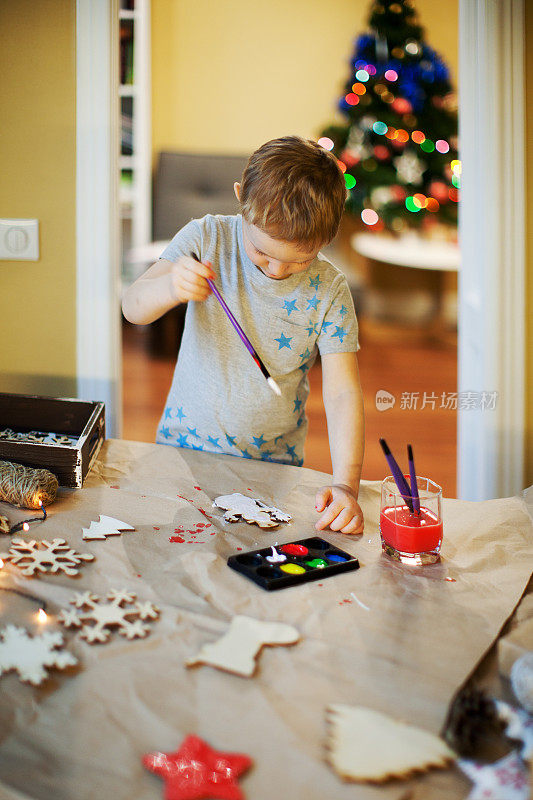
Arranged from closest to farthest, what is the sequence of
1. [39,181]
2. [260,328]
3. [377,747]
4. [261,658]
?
[377,747] < [261,658] < [260,328] < [39,181]

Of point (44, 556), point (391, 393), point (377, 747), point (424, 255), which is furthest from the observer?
point (424, 255)

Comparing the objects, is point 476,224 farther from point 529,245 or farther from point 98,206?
point 98,206

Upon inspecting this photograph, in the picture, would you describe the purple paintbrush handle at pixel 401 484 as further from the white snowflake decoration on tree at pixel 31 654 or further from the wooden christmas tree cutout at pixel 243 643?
the white snowflake decoration on tree at pixel 31 654

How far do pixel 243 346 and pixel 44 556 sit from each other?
56 cm

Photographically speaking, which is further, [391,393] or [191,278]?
[391,393]

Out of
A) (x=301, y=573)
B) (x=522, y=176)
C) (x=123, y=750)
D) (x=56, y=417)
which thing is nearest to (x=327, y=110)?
(x=522, y=176)

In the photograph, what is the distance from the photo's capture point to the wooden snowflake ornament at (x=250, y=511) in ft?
3.25

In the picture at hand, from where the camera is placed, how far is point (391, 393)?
3.59m

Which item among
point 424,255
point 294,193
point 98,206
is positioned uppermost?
point 424,255

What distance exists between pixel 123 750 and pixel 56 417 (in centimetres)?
81

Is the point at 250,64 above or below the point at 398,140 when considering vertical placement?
above

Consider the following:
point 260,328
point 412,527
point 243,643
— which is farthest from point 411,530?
point 260,328

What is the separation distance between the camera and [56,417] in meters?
1.29

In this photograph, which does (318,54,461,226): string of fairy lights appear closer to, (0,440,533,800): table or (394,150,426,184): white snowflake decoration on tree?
(394,150,426,184): white snowflake decoration on tree
